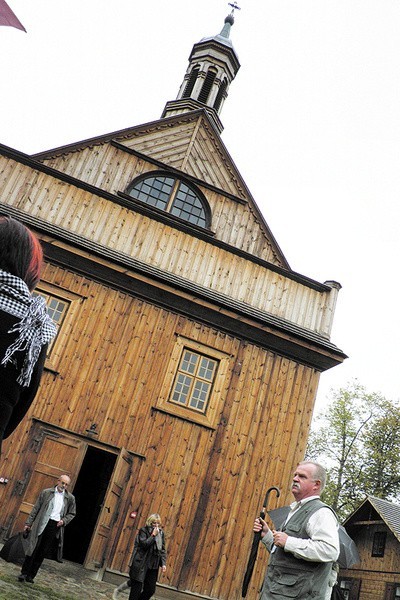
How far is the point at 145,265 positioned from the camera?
12.0 m

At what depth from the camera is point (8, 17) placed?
5383 mm

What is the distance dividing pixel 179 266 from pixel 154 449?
4132 mm

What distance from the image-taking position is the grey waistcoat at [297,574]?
11.9ft

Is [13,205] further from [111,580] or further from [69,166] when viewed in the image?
[111,580]

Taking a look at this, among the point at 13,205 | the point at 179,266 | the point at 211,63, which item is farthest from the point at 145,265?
the point at 211,63

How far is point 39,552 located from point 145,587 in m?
1.72

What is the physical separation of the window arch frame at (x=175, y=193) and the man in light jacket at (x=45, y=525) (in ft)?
26.5

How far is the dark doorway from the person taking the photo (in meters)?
14.5

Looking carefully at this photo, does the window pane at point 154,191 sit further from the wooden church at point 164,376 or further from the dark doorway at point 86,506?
the dark doorway at point 86,506

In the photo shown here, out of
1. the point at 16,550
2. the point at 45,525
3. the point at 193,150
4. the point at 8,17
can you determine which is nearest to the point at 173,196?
the point at 193,150

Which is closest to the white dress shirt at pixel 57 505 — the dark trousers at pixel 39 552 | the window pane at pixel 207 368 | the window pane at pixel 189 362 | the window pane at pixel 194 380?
the dark trousers at pixel 39 552

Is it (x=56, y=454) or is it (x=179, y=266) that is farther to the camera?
(x=179, y=266)

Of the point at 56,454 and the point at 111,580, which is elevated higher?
the point at 56,454

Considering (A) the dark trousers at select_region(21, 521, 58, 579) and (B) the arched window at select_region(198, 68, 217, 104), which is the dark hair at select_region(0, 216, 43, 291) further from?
(B) the arched window at select_region(198, 68, 217, 104)
